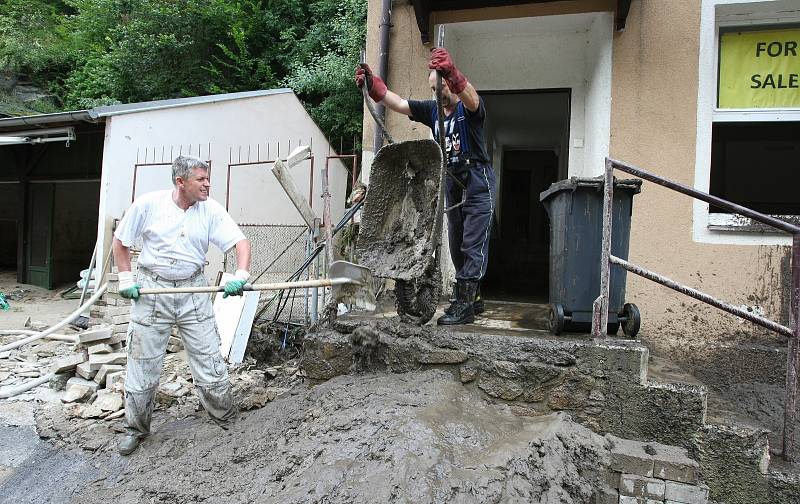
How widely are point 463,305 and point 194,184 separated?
6.45 ft

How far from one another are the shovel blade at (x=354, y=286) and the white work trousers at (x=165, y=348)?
1096 millimetres

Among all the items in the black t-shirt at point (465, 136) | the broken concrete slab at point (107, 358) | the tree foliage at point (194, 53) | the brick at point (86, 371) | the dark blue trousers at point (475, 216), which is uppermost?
the tree foliage at point (194, 53)

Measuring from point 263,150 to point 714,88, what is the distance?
8.15 metres

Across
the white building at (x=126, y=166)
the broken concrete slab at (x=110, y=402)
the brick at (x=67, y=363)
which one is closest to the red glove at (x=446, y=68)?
the broken concrete slab at (x=110, y=402)

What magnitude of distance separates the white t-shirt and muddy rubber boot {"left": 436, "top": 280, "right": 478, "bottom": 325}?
1.73 m

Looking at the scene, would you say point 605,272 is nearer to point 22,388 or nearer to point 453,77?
point 453,77

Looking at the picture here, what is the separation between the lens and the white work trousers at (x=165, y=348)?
3.23 metres

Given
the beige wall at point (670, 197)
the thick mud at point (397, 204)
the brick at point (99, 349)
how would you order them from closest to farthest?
the thick mud at point (397, 204) → the beige wall at point (670, 197) → the brick at point (99, 349)

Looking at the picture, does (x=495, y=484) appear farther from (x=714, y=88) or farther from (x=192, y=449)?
(x=714, y=88)

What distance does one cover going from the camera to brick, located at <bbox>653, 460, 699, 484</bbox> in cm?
239

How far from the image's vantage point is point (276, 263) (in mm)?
7453

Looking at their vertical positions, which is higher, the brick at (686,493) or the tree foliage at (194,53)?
the tree foliage at (194,53)

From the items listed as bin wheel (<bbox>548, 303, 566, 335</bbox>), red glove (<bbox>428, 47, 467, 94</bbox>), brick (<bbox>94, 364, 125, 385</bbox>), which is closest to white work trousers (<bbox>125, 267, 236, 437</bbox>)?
brick (<bbox>94, 364, 125, 385</bbox>)

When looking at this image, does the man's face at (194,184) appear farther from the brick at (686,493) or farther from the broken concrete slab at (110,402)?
the brick at (686,493)
